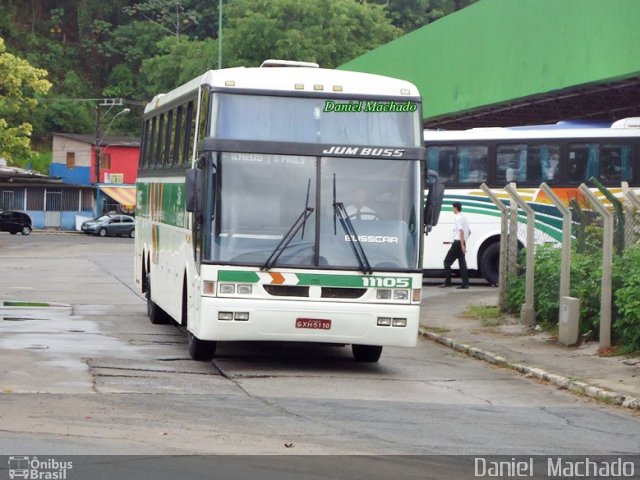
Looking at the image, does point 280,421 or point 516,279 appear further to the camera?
point 516,279

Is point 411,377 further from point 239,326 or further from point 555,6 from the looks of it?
point 555,6

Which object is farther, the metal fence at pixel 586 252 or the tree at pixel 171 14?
the tree at pixel 171 14

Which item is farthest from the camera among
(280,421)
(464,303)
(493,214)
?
(493,214)

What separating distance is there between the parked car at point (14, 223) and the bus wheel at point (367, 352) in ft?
208

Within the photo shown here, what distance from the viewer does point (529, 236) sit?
67.1 feet

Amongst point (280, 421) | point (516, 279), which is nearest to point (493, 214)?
point (516, 279)

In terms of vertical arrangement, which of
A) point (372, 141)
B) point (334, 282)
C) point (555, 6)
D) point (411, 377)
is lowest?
point (411, 377)

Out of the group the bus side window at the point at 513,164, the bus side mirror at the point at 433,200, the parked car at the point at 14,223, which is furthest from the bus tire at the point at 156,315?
the parked car at the point at 14,223

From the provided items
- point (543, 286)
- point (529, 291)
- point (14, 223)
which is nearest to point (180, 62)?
point (14, 223)

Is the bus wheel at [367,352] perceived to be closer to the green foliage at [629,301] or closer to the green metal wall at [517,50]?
the green foliage at [629,301]

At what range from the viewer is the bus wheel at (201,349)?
15258 mm

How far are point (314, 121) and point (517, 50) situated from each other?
1501cm

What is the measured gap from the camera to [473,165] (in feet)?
96.6

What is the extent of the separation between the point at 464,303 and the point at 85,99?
3157 inches
